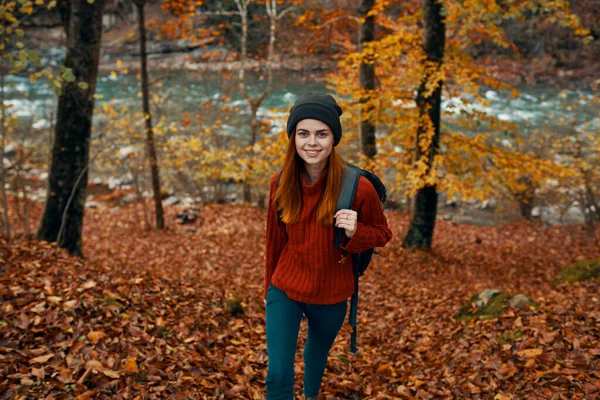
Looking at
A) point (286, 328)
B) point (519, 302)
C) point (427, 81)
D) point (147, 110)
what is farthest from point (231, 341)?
point (147, 110)

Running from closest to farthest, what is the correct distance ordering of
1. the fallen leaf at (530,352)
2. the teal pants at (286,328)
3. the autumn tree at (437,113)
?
the teal pants at (286,328) → the fallen leaf at (530,352) → the autumn tree at (437,113)

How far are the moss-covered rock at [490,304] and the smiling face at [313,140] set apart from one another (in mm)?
3518

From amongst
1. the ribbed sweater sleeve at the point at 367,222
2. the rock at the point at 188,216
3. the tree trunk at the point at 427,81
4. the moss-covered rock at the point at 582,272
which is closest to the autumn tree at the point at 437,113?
the tree trunk at the point at 427,81

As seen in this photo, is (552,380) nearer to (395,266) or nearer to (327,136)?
(327,136)

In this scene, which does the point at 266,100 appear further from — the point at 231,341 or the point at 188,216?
the point at 231,341

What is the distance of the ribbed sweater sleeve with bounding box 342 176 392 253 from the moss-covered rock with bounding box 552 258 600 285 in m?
5.32

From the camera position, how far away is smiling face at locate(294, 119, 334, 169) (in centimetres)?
262

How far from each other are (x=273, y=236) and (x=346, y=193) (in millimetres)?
594

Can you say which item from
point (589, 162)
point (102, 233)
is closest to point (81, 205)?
point (102, 233)

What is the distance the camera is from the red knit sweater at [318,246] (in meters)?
2.72

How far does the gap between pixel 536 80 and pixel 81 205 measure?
33.6 metres

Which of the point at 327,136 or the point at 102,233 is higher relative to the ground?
the point at 327,136

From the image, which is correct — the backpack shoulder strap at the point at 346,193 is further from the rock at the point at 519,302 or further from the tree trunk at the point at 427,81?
the tree trunk at the point at 427,81

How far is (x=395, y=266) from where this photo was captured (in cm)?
932
